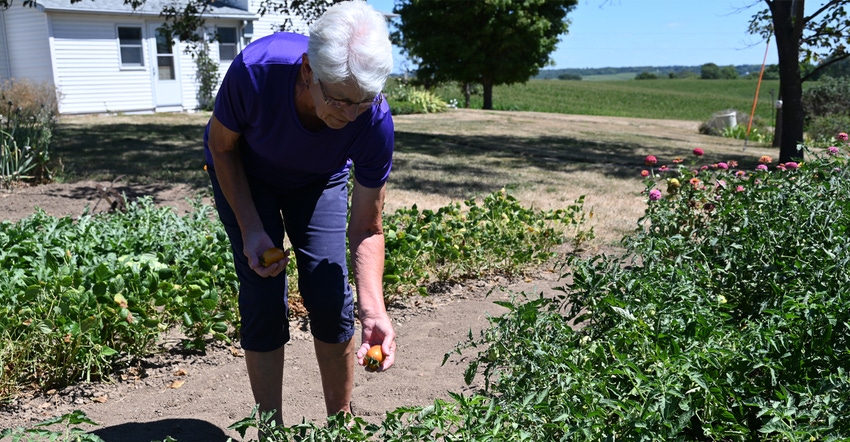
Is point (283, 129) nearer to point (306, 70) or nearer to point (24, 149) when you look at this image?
point (306, 70)

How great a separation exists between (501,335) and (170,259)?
213 cm

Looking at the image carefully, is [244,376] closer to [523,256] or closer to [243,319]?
[243,319]

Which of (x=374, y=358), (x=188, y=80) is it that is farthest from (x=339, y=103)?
(x=188, y=80)

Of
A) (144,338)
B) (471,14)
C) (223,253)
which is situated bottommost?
(144,338)

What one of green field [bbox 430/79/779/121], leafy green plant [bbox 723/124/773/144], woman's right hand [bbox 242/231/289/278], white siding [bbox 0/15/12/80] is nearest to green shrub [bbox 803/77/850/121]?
leafy green plant [bbox 723/124/773/144]

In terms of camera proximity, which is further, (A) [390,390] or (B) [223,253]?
(B) [223,253]

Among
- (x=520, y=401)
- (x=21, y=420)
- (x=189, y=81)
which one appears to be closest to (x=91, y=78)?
(x=189, y=81)

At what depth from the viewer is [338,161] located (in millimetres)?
2436

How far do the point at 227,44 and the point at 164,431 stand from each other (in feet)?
64.9

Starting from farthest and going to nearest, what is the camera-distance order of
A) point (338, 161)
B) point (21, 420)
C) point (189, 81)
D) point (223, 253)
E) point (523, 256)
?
1. point (189, 81)
2. point (523, 256)
3. point (223, 253)
4. point (21, 420)
5. point (338, 161)

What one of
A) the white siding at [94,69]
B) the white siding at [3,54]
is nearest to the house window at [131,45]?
the white siding at [94,69]

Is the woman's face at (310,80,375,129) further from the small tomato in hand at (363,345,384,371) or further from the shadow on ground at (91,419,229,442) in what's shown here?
the shadow on ground at (91,419,229,442)

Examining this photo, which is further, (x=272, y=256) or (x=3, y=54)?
(x=3, y=54)

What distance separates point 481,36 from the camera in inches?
994
